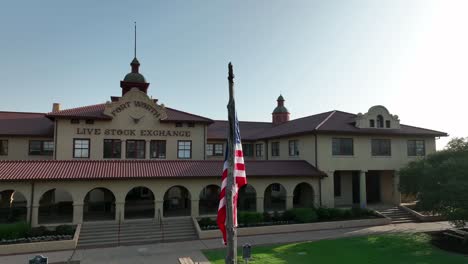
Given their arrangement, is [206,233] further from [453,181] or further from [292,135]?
[453,181]

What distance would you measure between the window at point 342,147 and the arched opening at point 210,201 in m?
10.9

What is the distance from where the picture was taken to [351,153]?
27.1m

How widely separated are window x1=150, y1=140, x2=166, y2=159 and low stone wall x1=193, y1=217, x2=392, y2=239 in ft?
30.1

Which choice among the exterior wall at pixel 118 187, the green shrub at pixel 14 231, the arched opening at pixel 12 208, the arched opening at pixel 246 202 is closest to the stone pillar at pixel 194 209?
the exterior wall at pixel 118 187

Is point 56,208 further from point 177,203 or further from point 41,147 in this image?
point 177,203

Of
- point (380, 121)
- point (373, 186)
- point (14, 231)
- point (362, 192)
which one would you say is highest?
point (380, 121)

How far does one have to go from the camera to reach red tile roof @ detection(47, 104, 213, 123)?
2575 centimetres

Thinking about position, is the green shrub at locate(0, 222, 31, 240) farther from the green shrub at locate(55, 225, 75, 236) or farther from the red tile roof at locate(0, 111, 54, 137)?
the red tile roof at locate(0, 111, 54, 137)

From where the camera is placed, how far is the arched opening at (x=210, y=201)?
25.4 m

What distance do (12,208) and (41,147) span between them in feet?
23.6

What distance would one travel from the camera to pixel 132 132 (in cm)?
2758

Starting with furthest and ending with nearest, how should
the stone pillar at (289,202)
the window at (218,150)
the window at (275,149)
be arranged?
1. the window at (218,150)
2. the window at (275,149)
3. the stone pillar at (289,202)

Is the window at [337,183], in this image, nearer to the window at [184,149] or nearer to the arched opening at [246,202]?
the arched opening at [246,202]

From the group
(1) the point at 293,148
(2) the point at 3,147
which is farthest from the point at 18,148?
(1) the point at 293,148
